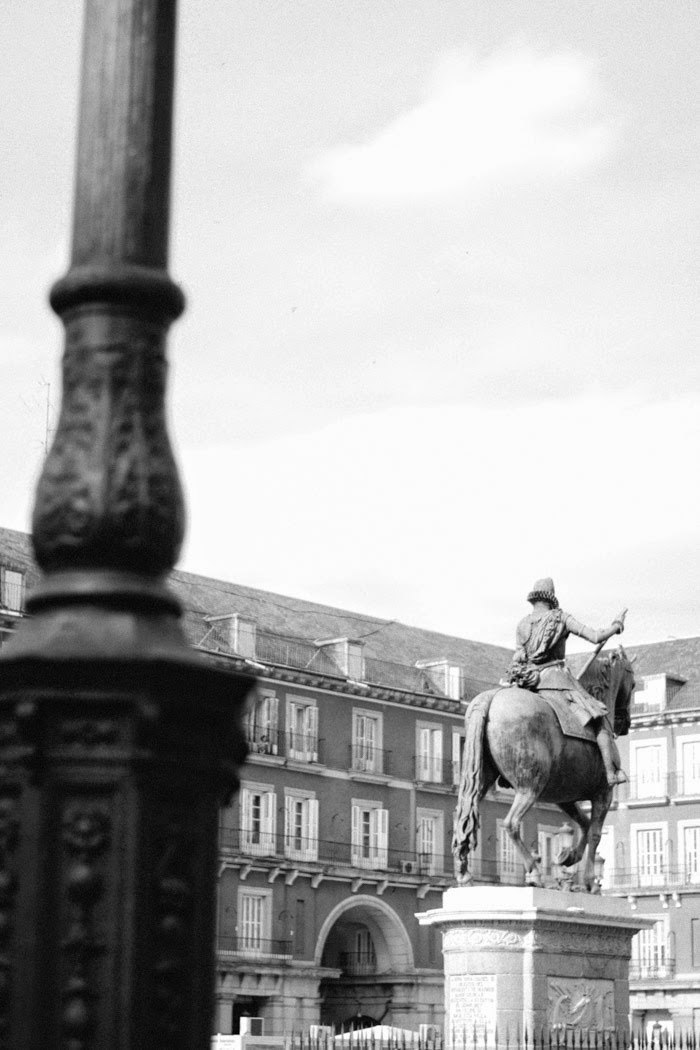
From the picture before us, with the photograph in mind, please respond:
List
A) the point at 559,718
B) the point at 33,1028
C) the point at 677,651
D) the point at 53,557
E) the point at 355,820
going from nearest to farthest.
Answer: the point at 33,1028 → the point at 53,557 → the point at 559,718 → the point at 355,820 → the point at 677,651

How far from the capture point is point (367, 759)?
61750 millimetres

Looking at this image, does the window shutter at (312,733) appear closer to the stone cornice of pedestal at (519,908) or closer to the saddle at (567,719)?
the saddle at (567,719)

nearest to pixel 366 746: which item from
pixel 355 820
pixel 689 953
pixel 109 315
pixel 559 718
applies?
pixel 355 820

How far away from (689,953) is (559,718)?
51.0 metres

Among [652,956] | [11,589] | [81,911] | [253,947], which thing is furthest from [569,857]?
[652,956]

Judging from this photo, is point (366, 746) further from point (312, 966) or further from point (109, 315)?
point (109, 315)

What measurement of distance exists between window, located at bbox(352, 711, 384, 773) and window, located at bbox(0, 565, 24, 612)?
511 inches

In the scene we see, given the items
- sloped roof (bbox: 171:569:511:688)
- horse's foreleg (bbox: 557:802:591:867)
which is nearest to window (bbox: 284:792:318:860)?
sloped roof (bbox: 171:569:511:688)

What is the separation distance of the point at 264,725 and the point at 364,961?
Result: 995cm

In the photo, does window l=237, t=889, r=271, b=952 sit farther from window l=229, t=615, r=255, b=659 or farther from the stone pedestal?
the stone pedestal

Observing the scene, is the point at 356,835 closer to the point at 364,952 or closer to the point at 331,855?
the point at 331,855

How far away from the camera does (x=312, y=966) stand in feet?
189

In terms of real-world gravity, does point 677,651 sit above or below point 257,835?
above

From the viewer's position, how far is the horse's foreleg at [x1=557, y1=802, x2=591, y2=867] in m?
16.8
